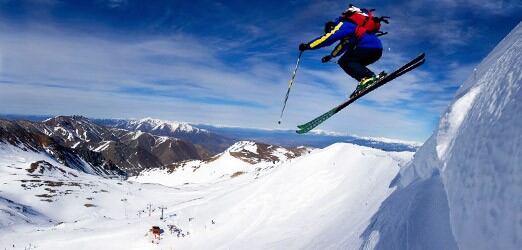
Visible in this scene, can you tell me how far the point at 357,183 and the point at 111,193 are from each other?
231 ft

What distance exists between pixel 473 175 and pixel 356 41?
7.82 meters

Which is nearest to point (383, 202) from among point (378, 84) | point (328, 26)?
point (378, 84)

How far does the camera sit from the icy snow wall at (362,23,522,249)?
16.7ft

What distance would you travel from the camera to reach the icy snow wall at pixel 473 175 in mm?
5098

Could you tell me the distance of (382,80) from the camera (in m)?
13.3

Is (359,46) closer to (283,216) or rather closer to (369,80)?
(369,80)

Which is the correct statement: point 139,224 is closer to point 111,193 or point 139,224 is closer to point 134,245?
point 134,245

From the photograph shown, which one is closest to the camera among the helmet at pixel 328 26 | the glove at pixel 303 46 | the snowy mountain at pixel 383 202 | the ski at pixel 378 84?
the snowy mountain at pixel 383 202

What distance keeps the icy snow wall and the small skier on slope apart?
4053 millimetres

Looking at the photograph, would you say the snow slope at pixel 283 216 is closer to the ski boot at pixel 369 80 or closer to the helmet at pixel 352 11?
the ski boot at pixel 369 80

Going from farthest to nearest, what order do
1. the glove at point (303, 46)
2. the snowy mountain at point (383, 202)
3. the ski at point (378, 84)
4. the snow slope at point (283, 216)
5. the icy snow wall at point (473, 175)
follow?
1. the snow slope at point (283, 216)
2. the glove at point (303, 46)
3. the ski at point (378, 84)
4. the snowy mountain at point (383, 202)
5. the icy snow wall at point (473, 175)

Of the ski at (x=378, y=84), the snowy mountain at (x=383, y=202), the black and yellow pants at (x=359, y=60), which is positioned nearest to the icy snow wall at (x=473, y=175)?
the snowy mountain at (x=383, y=202)

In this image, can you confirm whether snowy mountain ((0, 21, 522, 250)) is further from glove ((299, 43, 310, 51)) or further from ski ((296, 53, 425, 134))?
glove ((299, 43, 310, 51))

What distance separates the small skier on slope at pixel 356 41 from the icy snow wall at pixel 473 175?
405 centimetres
